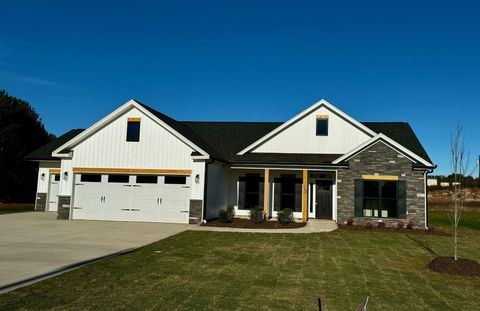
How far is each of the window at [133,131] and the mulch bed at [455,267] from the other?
13996 millimetres

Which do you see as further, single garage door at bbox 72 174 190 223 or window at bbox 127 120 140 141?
window at bbox 127 120 140 141

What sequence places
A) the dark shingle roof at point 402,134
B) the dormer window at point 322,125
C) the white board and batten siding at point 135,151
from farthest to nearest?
the dormer window at point 322,125
the dark shingle roof at point 402,134
the white board and batten siding at point 135,151

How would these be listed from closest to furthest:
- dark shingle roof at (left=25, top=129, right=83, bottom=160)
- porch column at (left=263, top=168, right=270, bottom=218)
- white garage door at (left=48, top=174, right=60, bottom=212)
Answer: porch column at (left=263, top=168, right=270, bottom=218) → dark shingle roof at (left=25, top=129, right=83, bottom=160) → white garage door at (left=48, top=174, right=60, bottom=212)

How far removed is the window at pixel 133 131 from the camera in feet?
59.9

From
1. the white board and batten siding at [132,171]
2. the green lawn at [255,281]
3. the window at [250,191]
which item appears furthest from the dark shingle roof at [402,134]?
the white board and batten siding at [132,171]

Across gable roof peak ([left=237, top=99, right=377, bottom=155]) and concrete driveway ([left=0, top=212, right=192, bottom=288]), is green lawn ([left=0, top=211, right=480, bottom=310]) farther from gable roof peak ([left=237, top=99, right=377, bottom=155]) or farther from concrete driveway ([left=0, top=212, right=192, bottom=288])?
gable roof peak ([left=237, top=99, right=377, bottom=155])

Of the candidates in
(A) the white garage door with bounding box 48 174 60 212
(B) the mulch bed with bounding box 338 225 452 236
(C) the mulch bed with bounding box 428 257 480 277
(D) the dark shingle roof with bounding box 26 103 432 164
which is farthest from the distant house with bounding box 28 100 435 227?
(C) the mulch bed with bounding box 428 257 480 277

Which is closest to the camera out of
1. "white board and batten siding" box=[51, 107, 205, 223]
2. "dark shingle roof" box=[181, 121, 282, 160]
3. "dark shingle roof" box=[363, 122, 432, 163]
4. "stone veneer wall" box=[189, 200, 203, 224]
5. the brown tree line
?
"stone veneer wall" box=[189, 200, 203, 224]

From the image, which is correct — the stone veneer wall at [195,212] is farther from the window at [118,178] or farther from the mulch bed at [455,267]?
the mulch bed at [455,267]

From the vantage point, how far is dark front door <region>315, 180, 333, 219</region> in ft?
66.4

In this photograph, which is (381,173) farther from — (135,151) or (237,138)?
(135,151)

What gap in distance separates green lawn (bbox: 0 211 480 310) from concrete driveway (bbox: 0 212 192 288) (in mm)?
943

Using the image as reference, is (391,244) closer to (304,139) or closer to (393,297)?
(393,297)

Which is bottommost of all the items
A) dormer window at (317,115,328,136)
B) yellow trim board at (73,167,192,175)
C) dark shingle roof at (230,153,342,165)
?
yellow trim board at (73,167,192,175)
